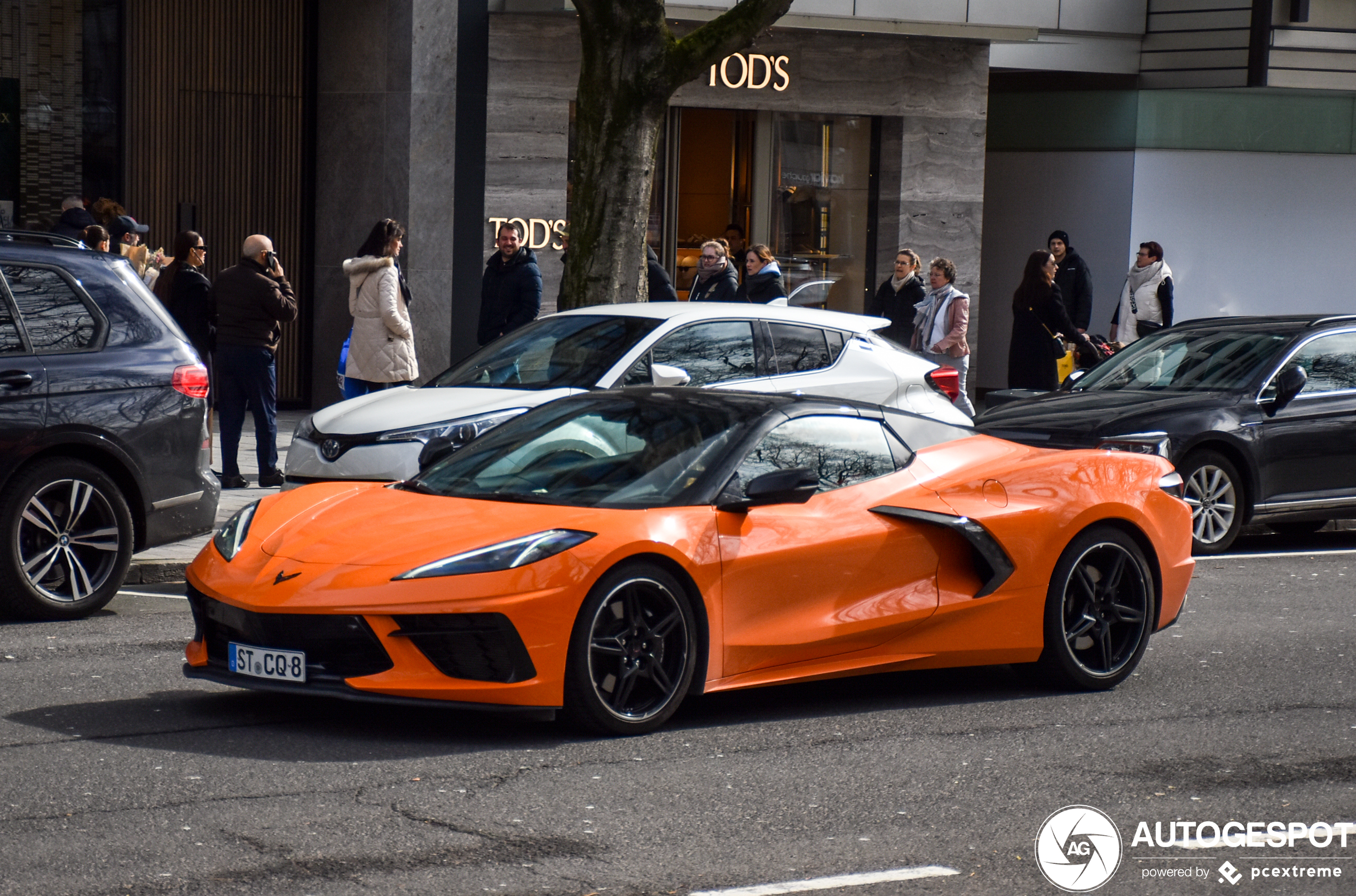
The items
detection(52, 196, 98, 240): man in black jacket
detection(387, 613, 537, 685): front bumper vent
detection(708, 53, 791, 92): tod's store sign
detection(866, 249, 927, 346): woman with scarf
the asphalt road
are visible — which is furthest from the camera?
detection(708, 53, 791, 92): tod's store sign

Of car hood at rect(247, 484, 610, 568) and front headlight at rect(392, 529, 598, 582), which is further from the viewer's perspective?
car hood at rect(247, 484, 610, 568)

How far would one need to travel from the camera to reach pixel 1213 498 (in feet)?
40.2

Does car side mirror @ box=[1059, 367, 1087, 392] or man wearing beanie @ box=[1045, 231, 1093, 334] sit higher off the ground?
man wearing beanie @ box=[1045, 231, 1093, 334]

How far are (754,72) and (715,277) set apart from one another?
476cm

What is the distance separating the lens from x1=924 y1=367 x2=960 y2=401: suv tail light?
1205 cm

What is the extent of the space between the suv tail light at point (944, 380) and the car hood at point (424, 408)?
259 cm

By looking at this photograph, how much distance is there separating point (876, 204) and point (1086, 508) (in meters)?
14.1

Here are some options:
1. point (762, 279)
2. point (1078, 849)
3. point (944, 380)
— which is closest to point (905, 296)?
point (762, 279)

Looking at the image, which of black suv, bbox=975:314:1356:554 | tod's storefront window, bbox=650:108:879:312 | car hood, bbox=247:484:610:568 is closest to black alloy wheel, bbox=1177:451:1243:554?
black suv, bbox=975:314:1356:554

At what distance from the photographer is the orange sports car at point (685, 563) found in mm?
6199

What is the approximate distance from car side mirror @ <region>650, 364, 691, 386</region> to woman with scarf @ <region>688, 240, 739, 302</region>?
5.23 metres

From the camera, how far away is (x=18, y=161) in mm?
18031

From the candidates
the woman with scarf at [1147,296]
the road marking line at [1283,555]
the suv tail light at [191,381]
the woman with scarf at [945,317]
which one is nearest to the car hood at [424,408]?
the suv tail light at [191,381]

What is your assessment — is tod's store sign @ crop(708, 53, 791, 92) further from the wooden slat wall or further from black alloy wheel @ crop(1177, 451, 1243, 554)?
black alloy wheel @ crop(1177, 451, 1243, 554)
